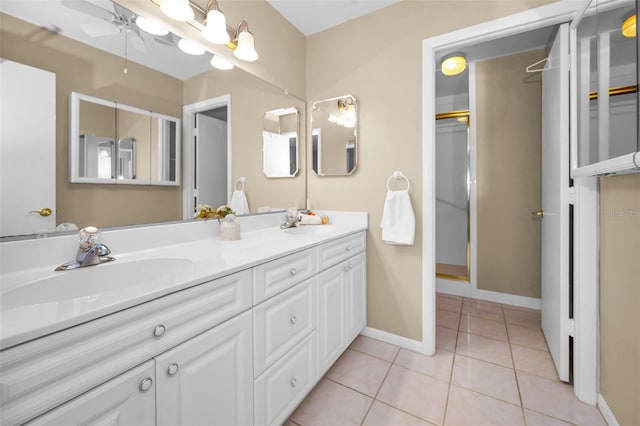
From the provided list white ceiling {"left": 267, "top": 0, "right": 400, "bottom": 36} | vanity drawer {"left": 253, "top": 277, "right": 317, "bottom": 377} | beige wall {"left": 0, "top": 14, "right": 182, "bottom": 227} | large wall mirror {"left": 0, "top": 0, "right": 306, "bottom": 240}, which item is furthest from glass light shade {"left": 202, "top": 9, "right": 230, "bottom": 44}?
vanity drawer {"left": 253, "top": 277, "right": 317, "bottom": 377}

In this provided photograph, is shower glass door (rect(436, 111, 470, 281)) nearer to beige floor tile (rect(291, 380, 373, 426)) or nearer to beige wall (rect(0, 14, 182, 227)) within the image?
beige floor tile (rect(291, 380, 373, 426))

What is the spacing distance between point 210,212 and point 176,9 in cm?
96

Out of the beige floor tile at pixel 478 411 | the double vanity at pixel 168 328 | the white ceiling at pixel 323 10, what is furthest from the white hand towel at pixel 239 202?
the beige floor tile at pixel 478 411

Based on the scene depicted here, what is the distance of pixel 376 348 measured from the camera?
193 cm

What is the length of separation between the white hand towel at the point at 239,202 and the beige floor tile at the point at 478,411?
61.5 inches

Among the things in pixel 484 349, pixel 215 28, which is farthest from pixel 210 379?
pixel 484 349

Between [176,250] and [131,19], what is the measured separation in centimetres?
102

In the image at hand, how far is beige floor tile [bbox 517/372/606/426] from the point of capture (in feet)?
4.32

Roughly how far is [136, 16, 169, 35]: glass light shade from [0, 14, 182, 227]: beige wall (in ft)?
0.57

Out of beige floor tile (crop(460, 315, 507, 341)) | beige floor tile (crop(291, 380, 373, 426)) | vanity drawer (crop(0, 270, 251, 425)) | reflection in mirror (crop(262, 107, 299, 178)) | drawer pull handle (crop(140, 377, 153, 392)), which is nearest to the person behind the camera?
vanity drawer (crop(0, 270, 251, 425))

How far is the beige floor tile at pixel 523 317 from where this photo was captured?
2.26 m

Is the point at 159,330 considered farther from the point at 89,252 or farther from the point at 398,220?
the point at 398,220

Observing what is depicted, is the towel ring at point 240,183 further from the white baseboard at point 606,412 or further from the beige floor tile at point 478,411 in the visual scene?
the white baseboard at point 606,412

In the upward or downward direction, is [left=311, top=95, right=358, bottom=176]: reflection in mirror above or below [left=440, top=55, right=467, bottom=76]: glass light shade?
below
